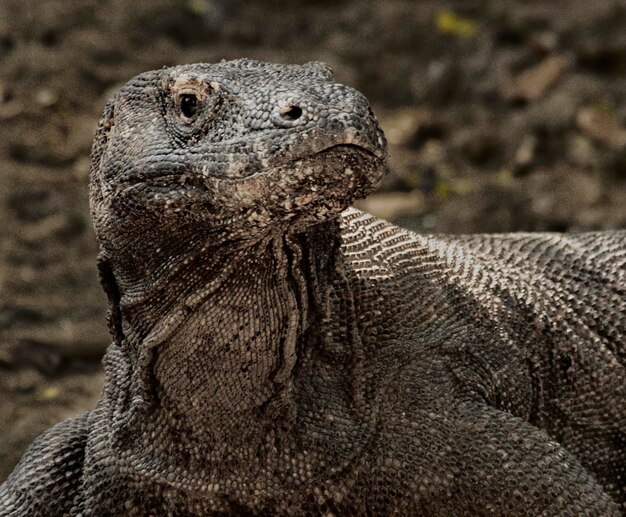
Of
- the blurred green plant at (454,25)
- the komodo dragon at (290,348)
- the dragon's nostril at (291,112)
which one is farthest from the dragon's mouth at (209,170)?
the blurred green plant at (454,25)

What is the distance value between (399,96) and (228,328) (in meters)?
6.96

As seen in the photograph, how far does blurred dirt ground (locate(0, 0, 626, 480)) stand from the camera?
8477mm

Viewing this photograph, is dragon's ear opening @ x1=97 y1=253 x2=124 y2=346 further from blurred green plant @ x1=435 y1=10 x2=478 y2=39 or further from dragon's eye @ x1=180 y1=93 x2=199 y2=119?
blurred green plant @ x1=435 y1=10 x2=478 y2=39

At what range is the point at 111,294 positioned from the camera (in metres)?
4.08

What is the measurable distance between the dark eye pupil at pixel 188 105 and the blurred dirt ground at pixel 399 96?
151 inches

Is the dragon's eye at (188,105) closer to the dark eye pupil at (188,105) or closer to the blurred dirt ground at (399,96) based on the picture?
the dark eye pupil at (188,105)

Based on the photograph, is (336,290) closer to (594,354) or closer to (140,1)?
(594,354)

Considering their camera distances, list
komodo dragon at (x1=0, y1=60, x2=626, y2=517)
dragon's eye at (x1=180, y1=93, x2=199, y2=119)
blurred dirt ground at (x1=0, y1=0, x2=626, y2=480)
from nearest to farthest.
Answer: komodo dragon at (x1=0, y1=60, x2=626, y2=517) → dragon's eye at (x1=180, y1=93, x2=199, y2=119) → blurred dirt ground at (x1=0, y1=0, x2=626, y2=480)

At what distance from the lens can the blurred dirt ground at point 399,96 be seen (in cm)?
848

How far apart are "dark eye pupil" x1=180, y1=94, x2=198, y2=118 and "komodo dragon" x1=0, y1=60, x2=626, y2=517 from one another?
11 mm

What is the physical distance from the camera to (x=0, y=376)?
6613 mm

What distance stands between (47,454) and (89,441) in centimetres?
Answer: 25

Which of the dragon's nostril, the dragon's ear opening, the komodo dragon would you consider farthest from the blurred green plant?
the dragon's nostril

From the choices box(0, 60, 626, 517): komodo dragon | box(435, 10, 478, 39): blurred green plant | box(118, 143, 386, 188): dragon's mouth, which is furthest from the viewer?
box(435, 10, 478, 39): blurred green plant
